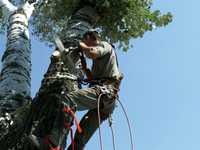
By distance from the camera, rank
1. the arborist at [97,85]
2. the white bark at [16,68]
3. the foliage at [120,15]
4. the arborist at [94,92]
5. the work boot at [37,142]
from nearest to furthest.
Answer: the work boot at [37,142] → the arborist at [94,92] → the arborist at [97,85] → the white bark at [16,68] → the foliage at [120,15]

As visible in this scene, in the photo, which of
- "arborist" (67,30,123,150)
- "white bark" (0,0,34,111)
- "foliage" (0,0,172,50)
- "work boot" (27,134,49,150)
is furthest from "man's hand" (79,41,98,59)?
"foliage" (0,0,172,50)

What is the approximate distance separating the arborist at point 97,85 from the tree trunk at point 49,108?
0.20m

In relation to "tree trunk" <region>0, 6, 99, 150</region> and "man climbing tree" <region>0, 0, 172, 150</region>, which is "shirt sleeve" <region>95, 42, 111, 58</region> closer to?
"man climbing tree" <region>0, 0, 172, 150</region>

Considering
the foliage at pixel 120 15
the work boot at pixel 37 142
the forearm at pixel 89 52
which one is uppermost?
the foliage at pixel 120 15

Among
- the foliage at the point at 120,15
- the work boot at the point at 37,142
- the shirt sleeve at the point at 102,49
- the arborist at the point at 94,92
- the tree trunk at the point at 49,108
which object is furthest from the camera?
the foliage at the point at 120,15

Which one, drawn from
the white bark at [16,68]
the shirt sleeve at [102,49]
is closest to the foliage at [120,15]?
the white bark at [16,68]

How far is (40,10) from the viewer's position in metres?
12.5

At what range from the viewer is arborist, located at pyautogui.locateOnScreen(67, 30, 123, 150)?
17.8 ft

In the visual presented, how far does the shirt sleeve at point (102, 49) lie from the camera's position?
5.60 m

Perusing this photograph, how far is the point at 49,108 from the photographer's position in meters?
5.21

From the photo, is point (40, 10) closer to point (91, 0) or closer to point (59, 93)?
point (91, 0)

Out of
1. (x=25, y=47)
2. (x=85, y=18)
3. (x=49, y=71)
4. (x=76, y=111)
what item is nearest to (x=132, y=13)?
(x=85, y=18)

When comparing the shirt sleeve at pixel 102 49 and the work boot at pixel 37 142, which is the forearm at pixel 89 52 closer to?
the shirt sleeve at pixel 102 49

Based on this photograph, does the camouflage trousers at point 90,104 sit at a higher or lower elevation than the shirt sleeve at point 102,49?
lower
